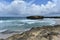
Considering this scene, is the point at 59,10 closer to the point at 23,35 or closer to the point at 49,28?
A: the point at 49,28

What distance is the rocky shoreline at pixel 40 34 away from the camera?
2002mm

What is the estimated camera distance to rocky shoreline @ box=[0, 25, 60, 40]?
200 cm

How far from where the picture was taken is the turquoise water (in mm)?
2076

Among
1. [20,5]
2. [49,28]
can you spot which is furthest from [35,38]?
[20,5]

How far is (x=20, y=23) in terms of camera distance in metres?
2.09

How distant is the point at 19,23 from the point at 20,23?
23 mm

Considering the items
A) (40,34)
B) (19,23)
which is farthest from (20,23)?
(40,34)

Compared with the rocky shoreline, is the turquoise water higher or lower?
higher

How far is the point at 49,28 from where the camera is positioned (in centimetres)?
212

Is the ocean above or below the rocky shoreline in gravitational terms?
above

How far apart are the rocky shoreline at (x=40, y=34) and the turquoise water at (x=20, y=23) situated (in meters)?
0.08

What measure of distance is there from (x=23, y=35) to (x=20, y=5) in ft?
1.97

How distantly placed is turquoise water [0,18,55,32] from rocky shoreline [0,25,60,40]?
0.28ft

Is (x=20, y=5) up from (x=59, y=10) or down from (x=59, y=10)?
up
